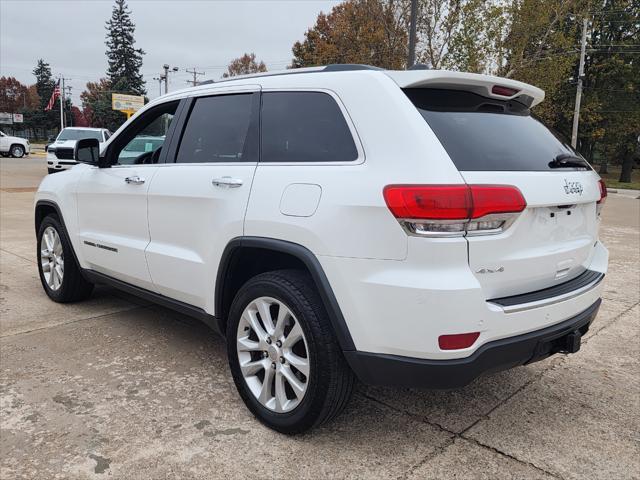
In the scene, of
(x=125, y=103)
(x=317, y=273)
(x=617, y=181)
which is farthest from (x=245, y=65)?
(x=317, y=273)

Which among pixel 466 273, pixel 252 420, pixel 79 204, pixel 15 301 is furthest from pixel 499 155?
pixel 15 301

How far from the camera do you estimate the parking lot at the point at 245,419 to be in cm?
254

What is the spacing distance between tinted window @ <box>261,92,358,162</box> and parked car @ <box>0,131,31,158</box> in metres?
34.6

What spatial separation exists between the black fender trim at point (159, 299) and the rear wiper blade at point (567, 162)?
202 cm

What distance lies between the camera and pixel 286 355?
2734 mm

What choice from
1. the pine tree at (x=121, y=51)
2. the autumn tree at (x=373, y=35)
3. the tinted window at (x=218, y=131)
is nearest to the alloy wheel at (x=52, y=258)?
the tinted window at (x=218, y=131)

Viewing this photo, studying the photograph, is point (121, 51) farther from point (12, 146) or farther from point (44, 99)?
point (12, 146)

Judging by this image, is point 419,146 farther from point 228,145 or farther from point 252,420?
point 252,420

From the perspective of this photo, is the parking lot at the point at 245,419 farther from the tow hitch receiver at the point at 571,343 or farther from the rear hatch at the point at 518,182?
the rear hatch at the point at 518,182

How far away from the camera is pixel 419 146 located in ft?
7.74

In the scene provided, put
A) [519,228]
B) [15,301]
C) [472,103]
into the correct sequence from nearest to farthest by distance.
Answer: [519,228]
[472,103]
[15,301]

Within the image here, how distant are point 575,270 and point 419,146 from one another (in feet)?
3.86

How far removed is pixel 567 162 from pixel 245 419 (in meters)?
2.16

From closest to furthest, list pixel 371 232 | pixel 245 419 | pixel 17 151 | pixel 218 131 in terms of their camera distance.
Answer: pixel 371 232 < pixel 245 419 < pixel 218 131 < pixel 17 151
